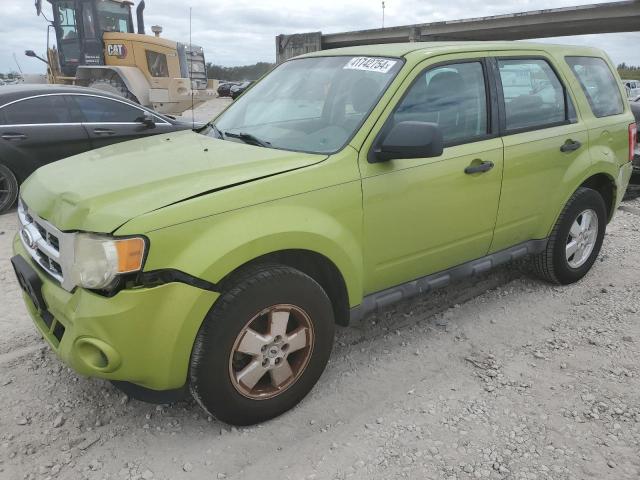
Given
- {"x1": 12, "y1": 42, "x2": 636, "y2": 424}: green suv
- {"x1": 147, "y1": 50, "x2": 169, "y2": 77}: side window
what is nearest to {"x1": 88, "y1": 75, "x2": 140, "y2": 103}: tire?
{"x1": 147, "y1": 50, "x2": 169, "y2": 77}: side window

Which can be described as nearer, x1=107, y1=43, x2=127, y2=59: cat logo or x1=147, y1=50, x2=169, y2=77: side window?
x1=107, y1=43, x2=127, y2=59: cat logo

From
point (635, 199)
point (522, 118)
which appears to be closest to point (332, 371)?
point (522, 118)

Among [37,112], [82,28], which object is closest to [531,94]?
[37,112]

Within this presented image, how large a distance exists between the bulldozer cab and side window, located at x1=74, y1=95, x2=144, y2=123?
Result: 7283mm

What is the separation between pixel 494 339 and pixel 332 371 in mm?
1178

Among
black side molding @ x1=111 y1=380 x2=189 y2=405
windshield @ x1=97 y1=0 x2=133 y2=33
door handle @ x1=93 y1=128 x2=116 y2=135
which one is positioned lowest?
black side molding @ x1=111 y1=380 x2=189 y2=405

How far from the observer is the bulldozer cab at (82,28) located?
1289 centimetres

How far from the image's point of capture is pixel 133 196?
7.37 feet

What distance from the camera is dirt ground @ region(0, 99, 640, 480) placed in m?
2.40

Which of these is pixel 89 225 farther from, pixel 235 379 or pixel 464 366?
pixel 464 366

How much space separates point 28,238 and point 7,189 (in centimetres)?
428

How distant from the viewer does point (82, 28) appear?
12945 mm

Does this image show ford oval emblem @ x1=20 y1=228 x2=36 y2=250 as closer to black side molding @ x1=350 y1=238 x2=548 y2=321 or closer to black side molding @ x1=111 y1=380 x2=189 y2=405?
black side molding @ x1=111 y1=380 x2=189 y2=405

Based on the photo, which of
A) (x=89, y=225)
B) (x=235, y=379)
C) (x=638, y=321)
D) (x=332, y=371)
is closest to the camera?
(x=89, y=225)
